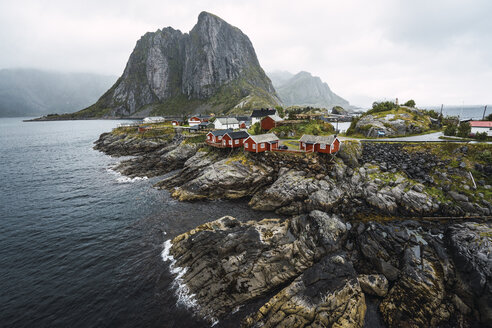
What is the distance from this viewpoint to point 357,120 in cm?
6228

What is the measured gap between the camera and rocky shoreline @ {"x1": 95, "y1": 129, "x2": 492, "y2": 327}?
16.2 m

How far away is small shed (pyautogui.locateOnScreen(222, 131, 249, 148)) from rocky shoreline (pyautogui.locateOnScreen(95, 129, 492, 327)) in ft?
36.0

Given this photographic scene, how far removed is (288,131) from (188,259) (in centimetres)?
4419

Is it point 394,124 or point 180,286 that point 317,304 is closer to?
point 180,286

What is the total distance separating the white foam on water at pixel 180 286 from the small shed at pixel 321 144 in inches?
1190

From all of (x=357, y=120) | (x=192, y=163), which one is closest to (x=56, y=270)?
(x=192, y=163)

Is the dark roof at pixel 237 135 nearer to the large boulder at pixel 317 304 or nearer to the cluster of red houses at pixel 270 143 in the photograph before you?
the cluster of red houses at pixel 270 143

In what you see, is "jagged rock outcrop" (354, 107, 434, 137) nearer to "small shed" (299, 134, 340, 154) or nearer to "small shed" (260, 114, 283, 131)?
"small shed" (299, 134, 340, 154)

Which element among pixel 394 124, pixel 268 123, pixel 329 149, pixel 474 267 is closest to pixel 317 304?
pixel 474 267

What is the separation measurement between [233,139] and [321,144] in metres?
19.5

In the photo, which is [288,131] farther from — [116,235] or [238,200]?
[116,235]

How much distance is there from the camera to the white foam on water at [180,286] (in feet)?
58.5

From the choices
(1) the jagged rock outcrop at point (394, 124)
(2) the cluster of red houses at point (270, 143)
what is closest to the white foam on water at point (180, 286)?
(2) the cluster of red houses at point (270, 143)

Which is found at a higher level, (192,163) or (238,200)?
(192,163)
